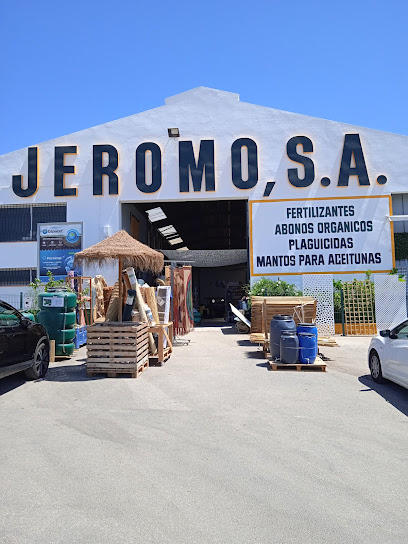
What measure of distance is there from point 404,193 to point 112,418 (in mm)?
17153

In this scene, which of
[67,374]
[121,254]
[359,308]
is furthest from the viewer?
[359,308]

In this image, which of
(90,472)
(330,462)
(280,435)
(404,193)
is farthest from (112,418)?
(404,193)

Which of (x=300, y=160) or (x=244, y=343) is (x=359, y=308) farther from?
(x=300, y=160)

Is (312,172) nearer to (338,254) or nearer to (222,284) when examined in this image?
(338,254)

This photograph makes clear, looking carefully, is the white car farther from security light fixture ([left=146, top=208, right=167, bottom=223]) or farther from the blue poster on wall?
security light fixture ([left=146, top=208, right=167, bottom=223])

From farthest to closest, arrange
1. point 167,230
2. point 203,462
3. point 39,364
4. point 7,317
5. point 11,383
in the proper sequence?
point 167,230 → point 39,364 → point 11,383 → point 7,317 → point 203,462

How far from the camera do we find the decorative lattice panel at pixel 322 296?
16828mm

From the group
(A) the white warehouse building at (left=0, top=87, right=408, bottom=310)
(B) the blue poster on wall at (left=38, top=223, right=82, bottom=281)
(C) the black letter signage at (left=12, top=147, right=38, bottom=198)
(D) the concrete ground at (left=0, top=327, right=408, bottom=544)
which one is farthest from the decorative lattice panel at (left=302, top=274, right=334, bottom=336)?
(C) the black letter signage at (left=12, top=147, right=38, bottom=198)

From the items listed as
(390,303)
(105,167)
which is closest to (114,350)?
(390,303)

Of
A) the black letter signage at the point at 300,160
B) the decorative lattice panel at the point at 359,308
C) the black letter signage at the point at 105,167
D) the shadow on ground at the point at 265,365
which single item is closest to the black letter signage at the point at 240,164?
the black letter signage at the point at 300,160

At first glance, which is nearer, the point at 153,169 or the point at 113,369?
the point at 113,369

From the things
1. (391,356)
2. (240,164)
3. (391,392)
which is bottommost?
(391,392)

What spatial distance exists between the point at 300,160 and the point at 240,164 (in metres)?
2.51

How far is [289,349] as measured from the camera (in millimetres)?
9641
